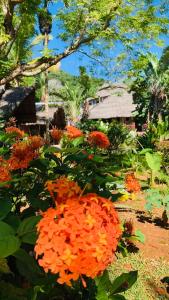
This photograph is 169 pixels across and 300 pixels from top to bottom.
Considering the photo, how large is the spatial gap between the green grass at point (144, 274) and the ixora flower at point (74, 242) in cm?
259

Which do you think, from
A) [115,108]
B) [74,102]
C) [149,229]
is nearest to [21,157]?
[149,229]

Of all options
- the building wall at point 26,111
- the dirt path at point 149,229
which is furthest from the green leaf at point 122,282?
the building wall at point 26,111

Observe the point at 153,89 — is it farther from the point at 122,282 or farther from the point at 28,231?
the point at 28,231

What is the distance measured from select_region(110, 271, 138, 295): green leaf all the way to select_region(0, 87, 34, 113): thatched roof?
23018 millimetres

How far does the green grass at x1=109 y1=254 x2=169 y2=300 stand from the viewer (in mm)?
3721

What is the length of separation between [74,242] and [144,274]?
324 centimetres

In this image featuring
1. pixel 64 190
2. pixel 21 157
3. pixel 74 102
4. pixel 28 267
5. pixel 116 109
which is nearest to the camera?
pixel 64 190

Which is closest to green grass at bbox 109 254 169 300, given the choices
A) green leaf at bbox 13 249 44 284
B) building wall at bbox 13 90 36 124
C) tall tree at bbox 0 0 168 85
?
green leaf at bbox 13 249 44 284

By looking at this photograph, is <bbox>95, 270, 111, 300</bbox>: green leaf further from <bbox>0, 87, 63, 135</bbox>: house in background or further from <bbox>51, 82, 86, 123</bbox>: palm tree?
<bbox>51, 82, 86, 123</bbox>: palm tree

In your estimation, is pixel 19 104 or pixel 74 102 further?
pixel 74 102

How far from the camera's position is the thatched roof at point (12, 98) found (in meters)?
24.7

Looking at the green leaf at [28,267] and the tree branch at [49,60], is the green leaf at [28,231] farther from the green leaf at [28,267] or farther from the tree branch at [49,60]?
the tree branch at [49,60]

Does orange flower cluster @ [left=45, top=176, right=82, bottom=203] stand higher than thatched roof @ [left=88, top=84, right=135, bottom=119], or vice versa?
thatched roof @ [left=88, top=84, right=135, bottom=119]

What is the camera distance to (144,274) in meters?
4.20
